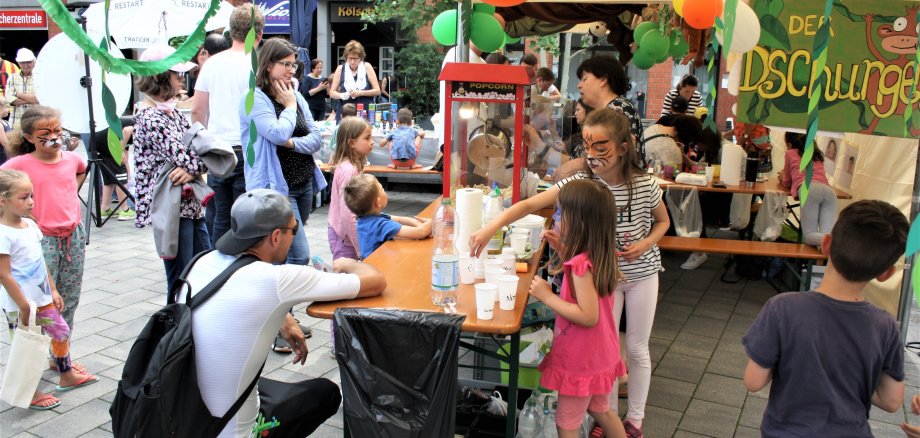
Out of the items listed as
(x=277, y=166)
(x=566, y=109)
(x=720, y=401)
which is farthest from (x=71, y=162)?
(x=566, y=109)

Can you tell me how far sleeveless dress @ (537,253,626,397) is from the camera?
305 cm

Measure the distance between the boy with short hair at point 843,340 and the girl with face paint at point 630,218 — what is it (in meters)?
1.20

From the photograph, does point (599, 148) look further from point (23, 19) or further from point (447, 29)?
point (23, 19)

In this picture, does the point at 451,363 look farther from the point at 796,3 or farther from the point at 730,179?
the point at 730,179

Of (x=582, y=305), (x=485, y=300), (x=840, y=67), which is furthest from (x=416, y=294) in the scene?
(x=840, y=67)

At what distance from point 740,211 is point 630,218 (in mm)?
4217

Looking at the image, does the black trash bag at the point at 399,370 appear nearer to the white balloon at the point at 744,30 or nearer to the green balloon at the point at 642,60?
the white balloon at the point at 744,30

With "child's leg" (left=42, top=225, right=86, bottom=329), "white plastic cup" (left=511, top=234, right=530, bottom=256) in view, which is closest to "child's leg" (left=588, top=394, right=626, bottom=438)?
"white plastic cup" (left=511, top=234, right=530, bottom=256)

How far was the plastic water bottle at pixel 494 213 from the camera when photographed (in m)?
3.63

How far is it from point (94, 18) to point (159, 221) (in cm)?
493

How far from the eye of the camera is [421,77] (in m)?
15.6

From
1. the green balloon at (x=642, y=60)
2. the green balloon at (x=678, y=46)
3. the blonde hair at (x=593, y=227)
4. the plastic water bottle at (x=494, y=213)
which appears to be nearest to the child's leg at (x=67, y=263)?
the plastic water bottle at (x=494, y=213)

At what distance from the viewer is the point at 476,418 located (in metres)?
3.58

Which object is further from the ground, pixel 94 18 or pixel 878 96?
pixel 94 18
